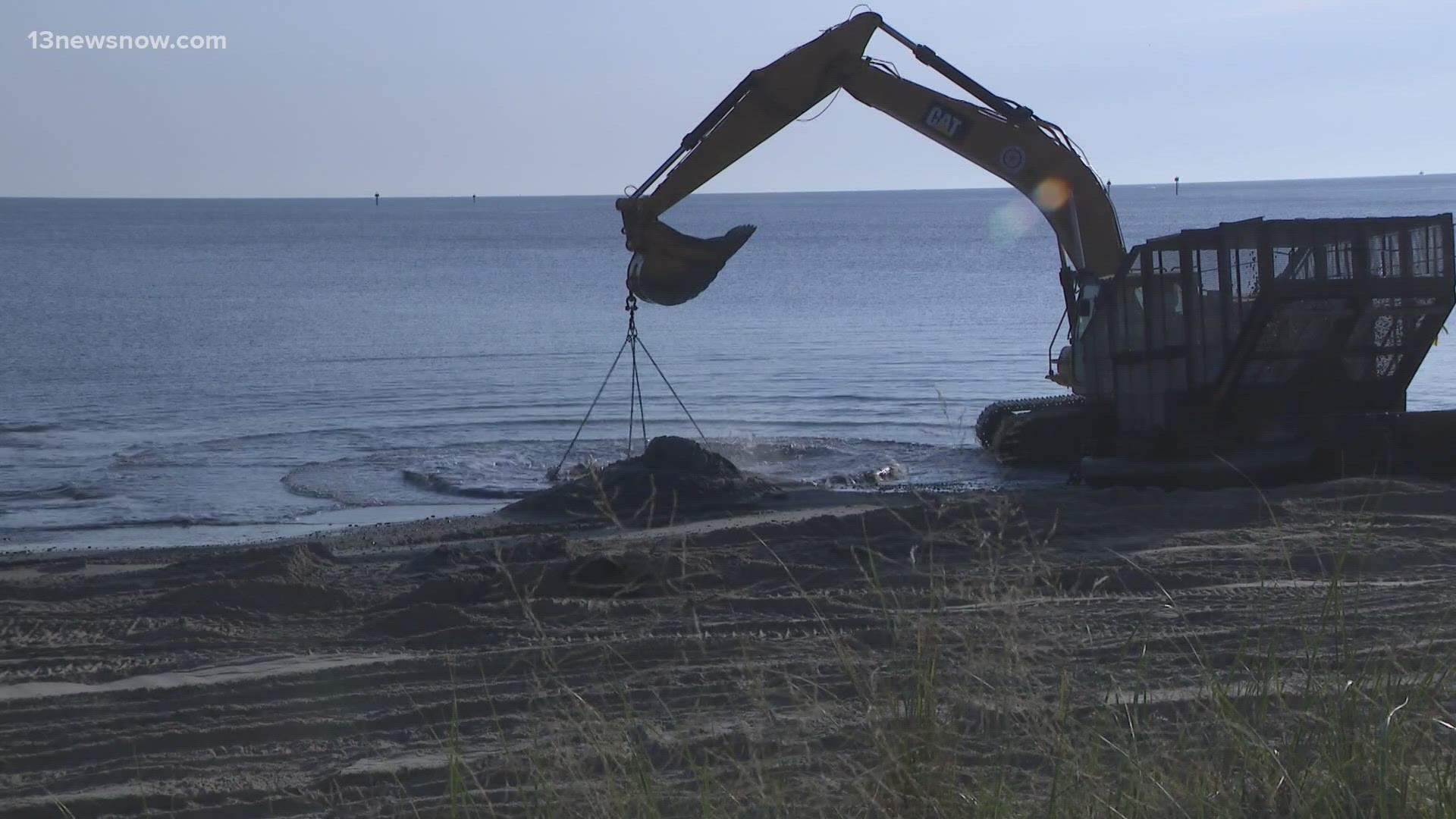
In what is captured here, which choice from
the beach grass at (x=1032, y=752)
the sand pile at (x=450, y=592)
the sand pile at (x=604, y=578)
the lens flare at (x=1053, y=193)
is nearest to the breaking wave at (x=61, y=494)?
the sand pile at (x=450, y=592)

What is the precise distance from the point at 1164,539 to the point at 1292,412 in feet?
10.3

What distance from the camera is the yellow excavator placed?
11.5 m

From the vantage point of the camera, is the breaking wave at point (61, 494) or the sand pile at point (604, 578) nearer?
the sand pile at point (604, 578)

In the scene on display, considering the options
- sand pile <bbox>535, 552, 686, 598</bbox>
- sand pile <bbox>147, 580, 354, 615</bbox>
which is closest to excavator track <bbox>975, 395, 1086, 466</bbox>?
sand pile <bbox>535, 552, 686, 598</bbox>

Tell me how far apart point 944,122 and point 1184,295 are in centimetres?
317

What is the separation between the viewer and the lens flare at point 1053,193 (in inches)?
544

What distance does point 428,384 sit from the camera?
23547mm

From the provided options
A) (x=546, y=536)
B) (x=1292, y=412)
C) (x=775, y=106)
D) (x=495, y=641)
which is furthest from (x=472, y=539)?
(x=1292, y=412)

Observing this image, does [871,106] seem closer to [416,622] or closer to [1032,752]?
[416,622]

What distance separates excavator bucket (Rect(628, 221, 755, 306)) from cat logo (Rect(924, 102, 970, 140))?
99.7 inches

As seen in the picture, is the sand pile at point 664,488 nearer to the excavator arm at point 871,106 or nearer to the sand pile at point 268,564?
the excavator arm at point 871,106

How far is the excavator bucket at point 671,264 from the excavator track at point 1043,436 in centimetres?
418

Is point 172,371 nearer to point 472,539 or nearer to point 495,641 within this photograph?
point 472,539

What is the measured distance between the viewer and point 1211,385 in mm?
11891
